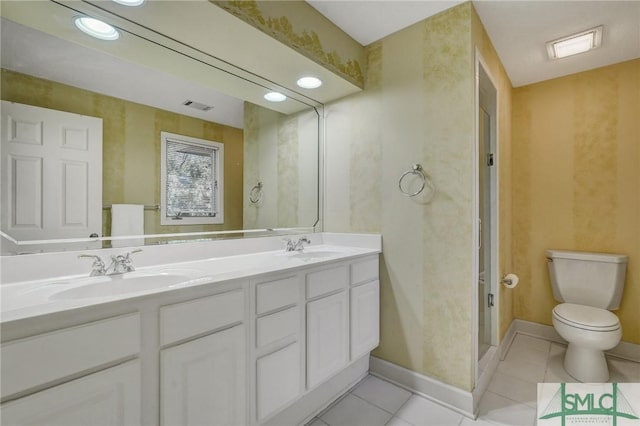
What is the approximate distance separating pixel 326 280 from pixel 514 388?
4.75 ft

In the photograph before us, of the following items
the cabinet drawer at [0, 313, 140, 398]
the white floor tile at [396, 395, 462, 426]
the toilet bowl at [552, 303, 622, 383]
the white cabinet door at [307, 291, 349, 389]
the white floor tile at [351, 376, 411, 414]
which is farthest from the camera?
the toilet bowl at [552, 303, 622, 383]

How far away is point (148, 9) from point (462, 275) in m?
2.02

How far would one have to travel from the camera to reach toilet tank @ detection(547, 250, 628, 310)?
7.04 feet

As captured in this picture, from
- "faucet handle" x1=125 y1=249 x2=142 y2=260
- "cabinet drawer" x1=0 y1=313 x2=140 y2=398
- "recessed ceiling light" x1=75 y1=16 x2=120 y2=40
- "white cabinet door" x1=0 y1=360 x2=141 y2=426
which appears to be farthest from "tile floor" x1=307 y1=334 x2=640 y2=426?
"recessed ceiling light" x1=75 y1=16 x2=120 y2=40

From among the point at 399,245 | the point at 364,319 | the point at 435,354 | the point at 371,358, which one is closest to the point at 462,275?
the point at 399,245

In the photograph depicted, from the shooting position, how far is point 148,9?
1248mm

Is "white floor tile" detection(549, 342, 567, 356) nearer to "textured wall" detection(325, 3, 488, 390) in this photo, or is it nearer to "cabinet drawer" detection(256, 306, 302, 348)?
"textured wall" detection(325, 3, 488, 390)

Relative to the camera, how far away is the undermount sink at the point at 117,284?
1.04 metres

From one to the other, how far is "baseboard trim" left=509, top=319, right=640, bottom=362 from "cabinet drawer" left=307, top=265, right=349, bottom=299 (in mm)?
1924

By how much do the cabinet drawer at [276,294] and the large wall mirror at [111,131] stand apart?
1.99ft

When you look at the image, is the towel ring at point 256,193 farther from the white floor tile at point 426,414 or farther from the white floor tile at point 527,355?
the white floor tile at point 527,355

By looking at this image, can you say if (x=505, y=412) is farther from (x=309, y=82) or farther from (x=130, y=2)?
(x=130, y=2)

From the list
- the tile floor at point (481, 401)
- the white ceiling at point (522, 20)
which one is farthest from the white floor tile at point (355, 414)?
the white ceiling at point (522, 20)

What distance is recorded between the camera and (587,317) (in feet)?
6.31
